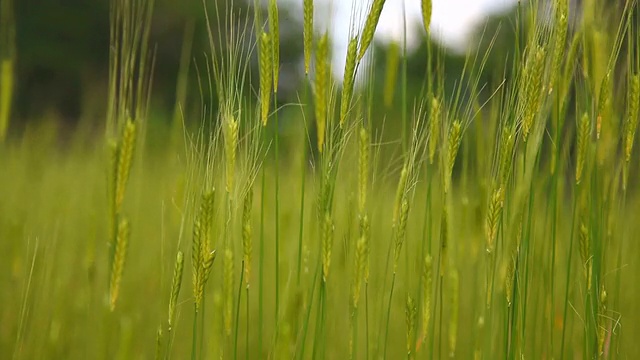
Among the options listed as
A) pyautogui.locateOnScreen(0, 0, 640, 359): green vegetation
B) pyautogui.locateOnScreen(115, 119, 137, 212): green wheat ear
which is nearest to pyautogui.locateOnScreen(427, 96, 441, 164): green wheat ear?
pyautogui.locateOnScreen(0, 0, 640, 359): green vegetation

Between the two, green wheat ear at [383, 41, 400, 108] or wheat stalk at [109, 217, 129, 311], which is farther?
green wheat ear at [383, 41, 400, 108]

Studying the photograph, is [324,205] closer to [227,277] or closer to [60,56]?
[227,277]

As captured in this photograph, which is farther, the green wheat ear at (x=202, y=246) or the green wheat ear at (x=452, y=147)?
the green wheat ear at (x=452, y=147)

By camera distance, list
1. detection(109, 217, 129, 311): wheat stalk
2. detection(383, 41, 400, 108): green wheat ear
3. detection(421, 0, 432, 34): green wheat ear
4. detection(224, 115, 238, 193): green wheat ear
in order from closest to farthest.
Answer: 1. detection(109, 217, 129, 311): wheat stalk
2. detection(224, 115, 238, 193): green wheat ear
3. detection(421, 0, 432, 34): green wheat ear
4. detection(383, 41, 400, 108): green wheat ear

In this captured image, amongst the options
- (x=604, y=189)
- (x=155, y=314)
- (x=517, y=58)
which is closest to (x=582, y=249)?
(x=604, y=189)

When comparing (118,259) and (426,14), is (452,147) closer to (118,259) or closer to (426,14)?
(426,14)

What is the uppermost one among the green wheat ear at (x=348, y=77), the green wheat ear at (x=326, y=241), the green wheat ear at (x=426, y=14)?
the green wheat ear at (x=426, y=14)

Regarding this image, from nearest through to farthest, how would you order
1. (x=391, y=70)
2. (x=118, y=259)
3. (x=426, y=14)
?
(x=118, y=259)
(x=426, y=14)
(x=391, y=70)

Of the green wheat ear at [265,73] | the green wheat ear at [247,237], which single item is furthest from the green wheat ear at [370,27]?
the green wheat ear at [247,237]

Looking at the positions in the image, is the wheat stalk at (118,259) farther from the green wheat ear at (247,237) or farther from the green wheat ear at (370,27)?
the green wheat ear at (370,27)

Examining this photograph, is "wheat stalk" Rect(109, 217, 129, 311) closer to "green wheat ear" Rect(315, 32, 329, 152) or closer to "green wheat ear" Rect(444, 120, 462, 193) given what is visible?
"green wheat ear" Rect(315, 32, 329, 152)

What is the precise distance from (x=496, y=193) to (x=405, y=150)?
0.72ft

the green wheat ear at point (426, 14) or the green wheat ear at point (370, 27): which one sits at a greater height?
the green wheat ear at point (426, 14)

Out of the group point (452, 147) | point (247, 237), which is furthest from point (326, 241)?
point (452, 147)
